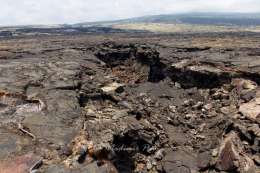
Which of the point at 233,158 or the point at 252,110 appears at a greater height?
the point at 252,110

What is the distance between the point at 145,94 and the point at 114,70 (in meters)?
5.42

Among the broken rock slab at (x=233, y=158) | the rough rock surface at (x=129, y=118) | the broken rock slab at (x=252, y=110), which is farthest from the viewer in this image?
the broken rock slab at (x=252, y=110)

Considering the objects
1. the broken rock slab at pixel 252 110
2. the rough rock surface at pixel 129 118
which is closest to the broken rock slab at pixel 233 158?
the rough rock surface at pixel 129 118

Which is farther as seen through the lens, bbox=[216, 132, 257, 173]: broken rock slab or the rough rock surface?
bbox=[216, 132, 257, 173]: broken rock slab

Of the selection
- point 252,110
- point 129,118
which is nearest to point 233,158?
point 252,110

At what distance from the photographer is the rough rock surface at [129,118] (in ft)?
29.7

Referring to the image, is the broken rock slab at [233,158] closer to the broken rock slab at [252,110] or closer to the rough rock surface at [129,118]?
the rough rock surface at [129,118]

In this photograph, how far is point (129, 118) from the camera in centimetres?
1217

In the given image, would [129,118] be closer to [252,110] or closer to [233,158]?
[233,158]

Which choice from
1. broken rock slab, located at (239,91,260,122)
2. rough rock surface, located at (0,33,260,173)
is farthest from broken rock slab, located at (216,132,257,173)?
broken rock slab, located at (239,91,260,122)

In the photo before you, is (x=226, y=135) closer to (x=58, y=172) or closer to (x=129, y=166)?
(x=129, y=166)

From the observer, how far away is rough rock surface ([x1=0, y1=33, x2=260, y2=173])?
9039mm

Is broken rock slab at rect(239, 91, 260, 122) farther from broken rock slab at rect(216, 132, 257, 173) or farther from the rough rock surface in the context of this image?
broken rock slab at rect(216, 132, 257, 173)

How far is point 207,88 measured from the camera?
15906 millimetres
